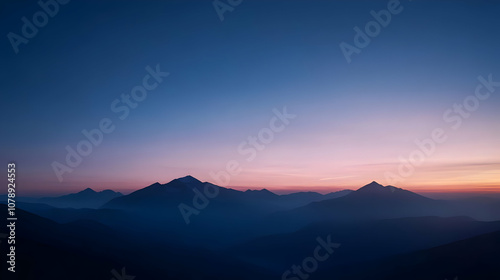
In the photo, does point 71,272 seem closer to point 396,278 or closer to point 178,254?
point 178,254

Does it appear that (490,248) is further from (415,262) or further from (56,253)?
(56,253)

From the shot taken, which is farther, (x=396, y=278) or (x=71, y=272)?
(x=396, y=278)

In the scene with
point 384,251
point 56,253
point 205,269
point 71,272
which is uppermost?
point 56,253

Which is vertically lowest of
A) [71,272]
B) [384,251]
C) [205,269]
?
[384,251]

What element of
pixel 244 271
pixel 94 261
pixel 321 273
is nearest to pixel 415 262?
pixel 321 273

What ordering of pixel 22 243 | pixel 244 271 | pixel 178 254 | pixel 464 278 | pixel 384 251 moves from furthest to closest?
pixel 384 251
pixel 178 254
pixel 244 271
pixel 464 278
pixel 22 243

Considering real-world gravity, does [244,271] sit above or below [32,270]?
below

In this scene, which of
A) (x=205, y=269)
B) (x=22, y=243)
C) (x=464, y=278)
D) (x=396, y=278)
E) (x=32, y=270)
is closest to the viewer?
(x=32, y=270)

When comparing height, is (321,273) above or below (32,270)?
below

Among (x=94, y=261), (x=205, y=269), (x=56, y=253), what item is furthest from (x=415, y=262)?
(x=56, y=253)
